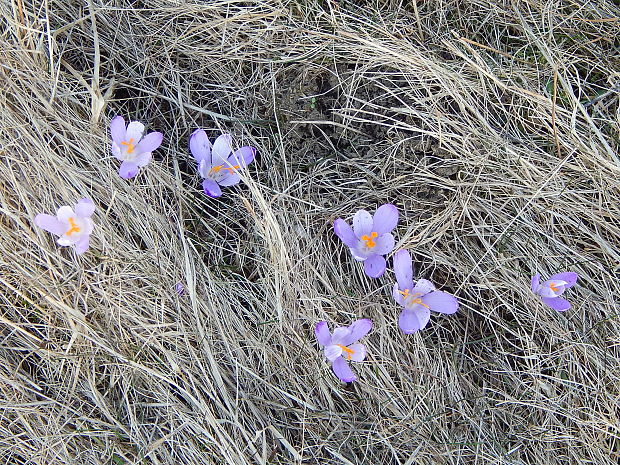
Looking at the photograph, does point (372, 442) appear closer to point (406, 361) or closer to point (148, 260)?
point (406, 361)

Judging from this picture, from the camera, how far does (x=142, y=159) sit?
1.64 meters

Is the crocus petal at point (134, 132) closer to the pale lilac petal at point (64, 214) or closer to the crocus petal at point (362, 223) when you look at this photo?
the pale lilac petal at point (64, 214)

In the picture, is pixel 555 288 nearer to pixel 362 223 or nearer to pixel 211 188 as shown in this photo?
pixel 362 223

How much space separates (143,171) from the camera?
1683 millimetres

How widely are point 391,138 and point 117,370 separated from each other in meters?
1.04

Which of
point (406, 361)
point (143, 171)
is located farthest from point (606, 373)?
point (143, 171)

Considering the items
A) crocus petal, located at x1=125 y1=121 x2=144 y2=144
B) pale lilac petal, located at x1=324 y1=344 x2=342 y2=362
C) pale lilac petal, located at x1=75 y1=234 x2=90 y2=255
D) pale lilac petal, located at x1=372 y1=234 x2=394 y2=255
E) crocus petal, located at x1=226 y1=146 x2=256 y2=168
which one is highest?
crocus petal, located at x1=125 y1=121 x2=144 y2=144

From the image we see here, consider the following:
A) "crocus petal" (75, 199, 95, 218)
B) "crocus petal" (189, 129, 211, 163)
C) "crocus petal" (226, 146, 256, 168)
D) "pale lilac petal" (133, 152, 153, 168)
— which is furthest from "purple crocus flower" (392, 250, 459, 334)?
"crocus petal" (75, 199, 95, 218)

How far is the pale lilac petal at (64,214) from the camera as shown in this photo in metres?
1.56

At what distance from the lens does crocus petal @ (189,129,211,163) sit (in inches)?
66.7

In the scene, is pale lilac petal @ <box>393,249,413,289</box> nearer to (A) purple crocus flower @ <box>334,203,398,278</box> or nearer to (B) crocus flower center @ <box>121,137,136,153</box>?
(A) purple crocus flower @ <box>334,203,398,278</box>

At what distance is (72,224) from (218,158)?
17.7 inches

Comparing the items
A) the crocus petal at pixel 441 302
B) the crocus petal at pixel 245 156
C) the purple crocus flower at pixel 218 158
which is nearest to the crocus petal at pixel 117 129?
the purple crocus flower at pixel 218 158

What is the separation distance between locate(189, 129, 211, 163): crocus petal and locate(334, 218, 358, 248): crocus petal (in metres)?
0.43
